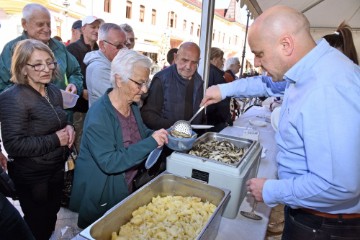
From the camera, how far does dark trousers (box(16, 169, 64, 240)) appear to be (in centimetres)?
155

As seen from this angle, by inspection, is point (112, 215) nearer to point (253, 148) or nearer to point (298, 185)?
point (298, 185)

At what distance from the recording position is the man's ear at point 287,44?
0.85 meters

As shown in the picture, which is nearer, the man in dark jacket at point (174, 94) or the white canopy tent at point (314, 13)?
the man in dark jacket at point (174, 94)

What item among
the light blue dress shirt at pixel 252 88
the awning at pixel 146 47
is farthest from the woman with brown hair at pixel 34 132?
the awning at pixel 146 47

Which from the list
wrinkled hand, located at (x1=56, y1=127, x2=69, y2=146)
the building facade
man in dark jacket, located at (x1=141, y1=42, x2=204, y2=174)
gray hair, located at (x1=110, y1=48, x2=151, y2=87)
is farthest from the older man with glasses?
the building facade

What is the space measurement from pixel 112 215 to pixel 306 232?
714mm

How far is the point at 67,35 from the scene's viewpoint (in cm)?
1021

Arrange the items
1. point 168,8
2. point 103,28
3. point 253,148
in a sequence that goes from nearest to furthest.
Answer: point 253,148, point 103,28, point 168,8

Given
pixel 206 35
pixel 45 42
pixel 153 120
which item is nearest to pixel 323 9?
pixel 206 35

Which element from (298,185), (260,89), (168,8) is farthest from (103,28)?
(168,8)

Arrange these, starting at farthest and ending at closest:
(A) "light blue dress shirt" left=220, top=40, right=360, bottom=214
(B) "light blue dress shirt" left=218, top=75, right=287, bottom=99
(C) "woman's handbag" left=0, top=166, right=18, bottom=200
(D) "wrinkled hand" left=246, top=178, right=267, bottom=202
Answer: (B) "light blue dress shirt" left=218, top=75, right=287, bottom=99 → (C) "woman's handbag" left=0, top=166, right=18, bottom=200 → (D) "wrinkled hand" left=246, top=178, right=267, bottom=202 → (A) "light blue dress shirt" left=220, top=40, right=360, bottom=214

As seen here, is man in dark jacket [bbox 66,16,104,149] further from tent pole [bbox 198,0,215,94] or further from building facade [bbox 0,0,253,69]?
building facade [bbox 0,0,253,69]

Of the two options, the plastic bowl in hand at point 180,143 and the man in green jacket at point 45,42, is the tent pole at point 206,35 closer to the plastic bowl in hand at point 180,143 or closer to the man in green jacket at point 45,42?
the man in green jacket at point 45,42

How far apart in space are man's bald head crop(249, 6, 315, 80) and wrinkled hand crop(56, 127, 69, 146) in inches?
48.5
